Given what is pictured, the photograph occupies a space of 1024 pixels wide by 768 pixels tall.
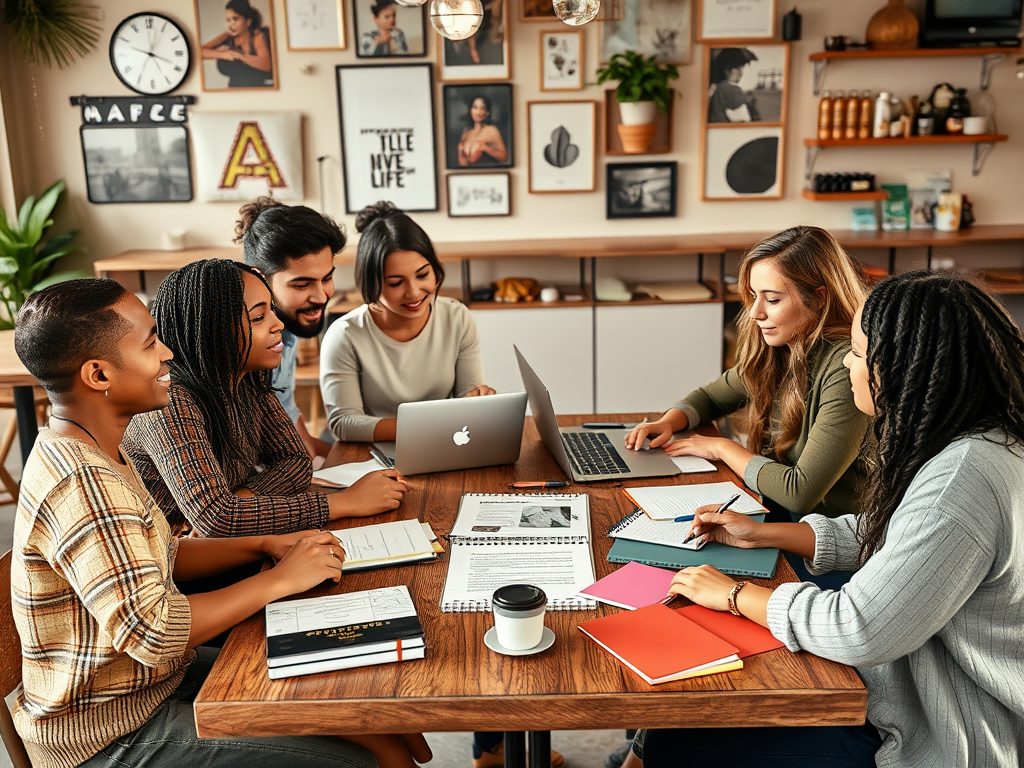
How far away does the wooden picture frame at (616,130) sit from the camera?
14.4 ft

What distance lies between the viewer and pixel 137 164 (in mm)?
4441

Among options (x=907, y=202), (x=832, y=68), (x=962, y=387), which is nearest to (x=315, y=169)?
(x=832, y=68)

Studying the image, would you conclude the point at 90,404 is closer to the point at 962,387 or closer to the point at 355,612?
the point at 355,612

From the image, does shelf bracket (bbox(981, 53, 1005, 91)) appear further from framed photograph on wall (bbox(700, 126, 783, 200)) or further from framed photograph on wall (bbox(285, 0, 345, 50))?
framed photograph on wall (bbox(285, 0, 345, 50))

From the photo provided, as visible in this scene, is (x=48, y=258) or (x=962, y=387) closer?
(x=962, y=387)

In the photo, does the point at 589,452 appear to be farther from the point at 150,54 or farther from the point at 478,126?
the point at 150,54

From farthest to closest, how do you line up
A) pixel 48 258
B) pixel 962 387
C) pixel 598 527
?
1. pixel 48 258
2. pixel 598 527
3. pixel 962 387

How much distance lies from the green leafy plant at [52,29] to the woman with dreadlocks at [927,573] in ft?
13.8

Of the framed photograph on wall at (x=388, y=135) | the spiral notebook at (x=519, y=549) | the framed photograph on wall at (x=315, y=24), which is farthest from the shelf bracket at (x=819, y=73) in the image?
the spiral notebook at (x=519, y=549)

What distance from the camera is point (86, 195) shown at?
14.7 ft

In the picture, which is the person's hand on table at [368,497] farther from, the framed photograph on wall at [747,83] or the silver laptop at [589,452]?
the framed photograph on wall at [747,83]

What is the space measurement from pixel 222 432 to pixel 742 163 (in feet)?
11.1

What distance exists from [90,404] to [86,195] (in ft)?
11.9

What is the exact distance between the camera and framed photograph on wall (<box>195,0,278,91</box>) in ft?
14.0
